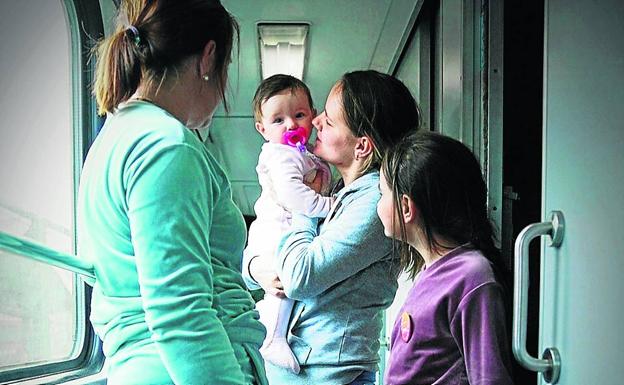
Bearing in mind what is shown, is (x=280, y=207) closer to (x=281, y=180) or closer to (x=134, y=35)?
(x=281, y=180)

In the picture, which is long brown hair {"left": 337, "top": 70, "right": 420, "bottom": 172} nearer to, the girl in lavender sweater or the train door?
the girl in lavender sweater

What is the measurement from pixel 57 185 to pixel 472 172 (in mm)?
1288

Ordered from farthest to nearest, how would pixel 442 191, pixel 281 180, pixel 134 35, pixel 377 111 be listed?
pixel 281 180 < pixel 377 111 < pixel 442 191 < pixel 134 35

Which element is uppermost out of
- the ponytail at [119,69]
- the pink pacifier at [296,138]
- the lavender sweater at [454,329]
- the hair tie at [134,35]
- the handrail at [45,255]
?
the hair tie at [134,35]

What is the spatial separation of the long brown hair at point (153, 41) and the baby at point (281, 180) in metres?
0.55

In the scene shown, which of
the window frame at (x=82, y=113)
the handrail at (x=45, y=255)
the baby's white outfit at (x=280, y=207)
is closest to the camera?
the handrail at (x=45, y=255)

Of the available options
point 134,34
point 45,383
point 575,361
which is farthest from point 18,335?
point 575,361

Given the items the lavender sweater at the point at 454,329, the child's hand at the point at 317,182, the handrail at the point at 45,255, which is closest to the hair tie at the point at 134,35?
the handrail at the point at 45,255

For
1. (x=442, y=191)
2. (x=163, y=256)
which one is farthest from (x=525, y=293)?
(x=163, y=256)

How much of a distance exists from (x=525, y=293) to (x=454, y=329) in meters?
0.13

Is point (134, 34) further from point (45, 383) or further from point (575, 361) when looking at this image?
point (45, 383)

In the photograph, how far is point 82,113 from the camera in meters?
2.10

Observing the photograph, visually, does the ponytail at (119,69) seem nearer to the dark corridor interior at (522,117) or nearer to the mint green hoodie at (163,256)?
the mint green hoodie at (163,256)

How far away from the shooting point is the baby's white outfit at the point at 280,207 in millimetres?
1507
